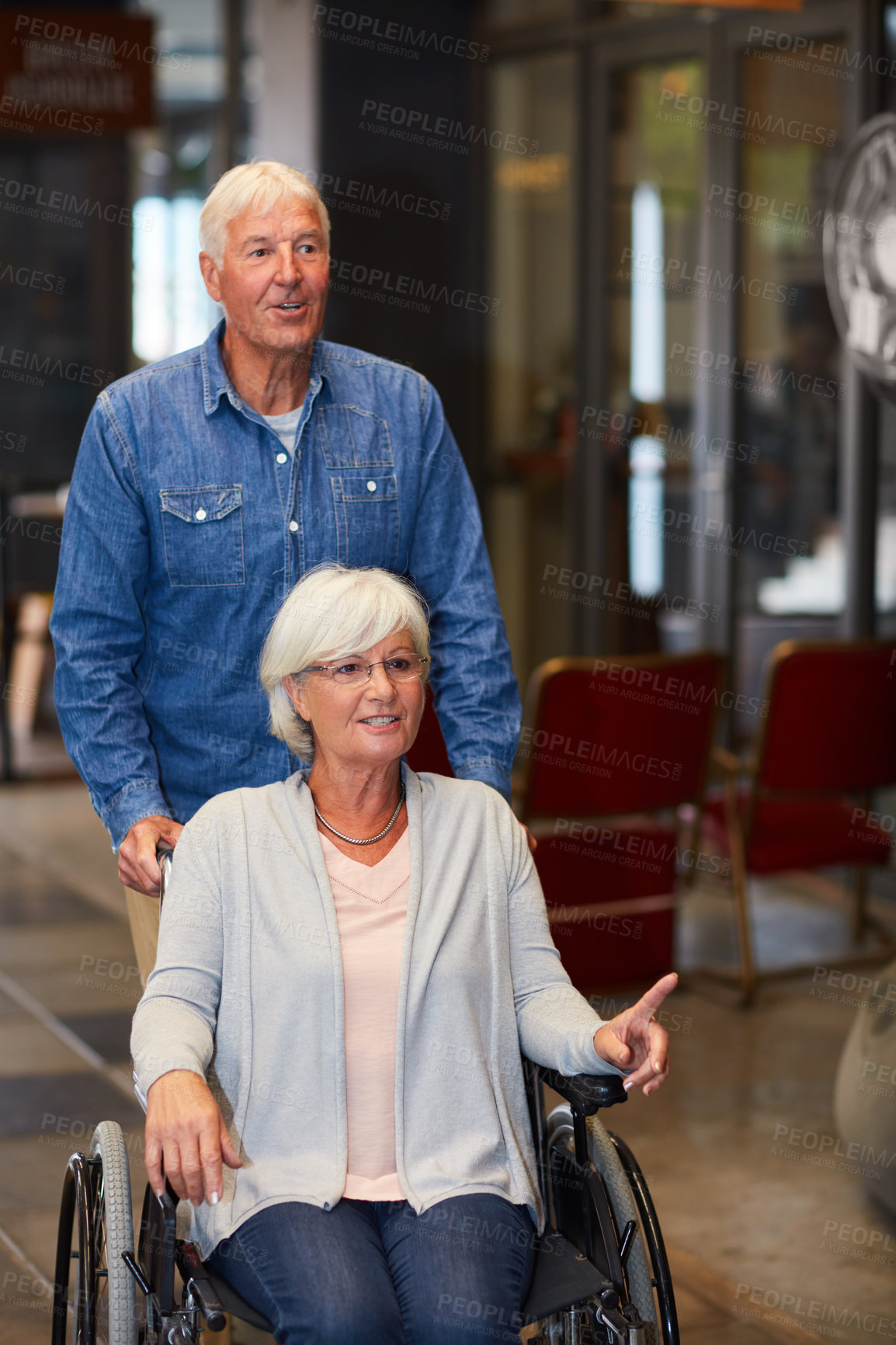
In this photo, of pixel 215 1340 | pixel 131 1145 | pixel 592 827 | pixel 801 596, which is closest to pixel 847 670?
pixel 592 827

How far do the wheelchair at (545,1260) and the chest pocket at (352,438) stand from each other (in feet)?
2.06

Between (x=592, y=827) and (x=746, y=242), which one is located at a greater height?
(x=746, y=242)

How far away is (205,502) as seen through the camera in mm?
2295

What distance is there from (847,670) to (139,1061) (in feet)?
9.55

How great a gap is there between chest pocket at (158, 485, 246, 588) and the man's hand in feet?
1.14

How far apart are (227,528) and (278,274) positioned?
35 centimetres

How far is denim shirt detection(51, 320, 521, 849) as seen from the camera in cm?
229

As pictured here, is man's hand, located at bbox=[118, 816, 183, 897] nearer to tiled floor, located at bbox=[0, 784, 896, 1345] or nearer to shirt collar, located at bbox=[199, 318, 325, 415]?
shirt collar, located at bbox=[199, 318, 325, 415]

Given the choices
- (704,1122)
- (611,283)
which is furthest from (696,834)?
(611,283)

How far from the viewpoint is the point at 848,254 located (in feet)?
17.1

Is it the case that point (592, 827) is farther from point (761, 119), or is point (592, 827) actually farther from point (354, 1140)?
point (761, 119)

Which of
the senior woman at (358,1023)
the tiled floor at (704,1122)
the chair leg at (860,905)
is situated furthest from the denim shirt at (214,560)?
the chair leg at (860,905)

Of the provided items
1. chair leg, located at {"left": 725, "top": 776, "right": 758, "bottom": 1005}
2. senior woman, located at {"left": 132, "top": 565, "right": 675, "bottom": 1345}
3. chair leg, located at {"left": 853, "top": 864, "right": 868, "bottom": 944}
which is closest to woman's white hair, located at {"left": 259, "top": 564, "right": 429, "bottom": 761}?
senior woman, located at {"left": 132, "top": 565, "right": 675, "bottom": 1345}

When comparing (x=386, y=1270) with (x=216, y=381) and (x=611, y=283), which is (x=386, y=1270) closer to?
(x=216, y=381)
